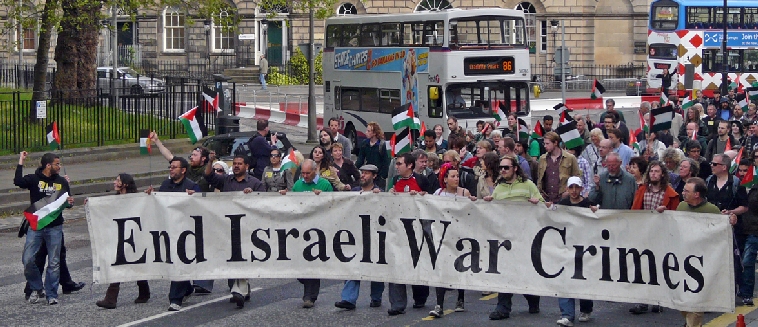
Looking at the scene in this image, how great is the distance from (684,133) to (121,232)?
39.0 feet

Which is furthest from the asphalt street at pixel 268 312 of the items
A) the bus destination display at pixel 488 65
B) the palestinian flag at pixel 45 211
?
the bus destination display at pixel 488 65

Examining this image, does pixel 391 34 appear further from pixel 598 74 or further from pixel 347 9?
pixel 598 74

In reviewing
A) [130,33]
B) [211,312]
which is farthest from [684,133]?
[130,33]

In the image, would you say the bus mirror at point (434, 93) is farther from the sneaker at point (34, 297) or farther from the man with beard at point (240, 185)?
the sneaker at point (34, 297)

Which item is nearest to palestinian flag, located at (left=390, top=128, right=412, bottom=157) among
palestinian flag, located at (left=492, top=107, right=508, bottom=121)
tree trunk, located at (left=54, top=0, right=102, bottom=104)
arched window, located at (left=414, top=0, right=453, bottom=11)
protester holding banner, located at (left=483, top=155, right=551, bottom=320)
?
protester holding banner, located at (left=483, top=155, right=551, bottom=320)

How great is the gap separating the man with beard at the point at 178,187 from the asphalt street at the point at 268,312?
11cm

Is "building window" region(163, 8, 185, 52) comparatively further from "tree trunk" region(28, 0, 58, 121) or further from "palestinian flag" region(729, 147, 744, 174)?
"palestinian flag" region(729, 147, 744, 174)

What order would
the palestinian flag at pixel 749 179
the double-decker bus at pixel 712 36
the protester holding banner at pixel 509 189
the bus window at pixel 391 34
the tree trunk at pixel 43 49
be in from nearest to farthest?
1. the protester holding banner at pixel 509 189
2. the palestinian flag at pixel 749 179
3. the tree trunk at pixel 43 49
4. the bus window at pixel 391 34
5. the double-decker bus at pixel 712 36

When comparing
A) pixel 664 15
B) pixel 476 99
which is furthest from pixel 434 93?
pixel 664 15

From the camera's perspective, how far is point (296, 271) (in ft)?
35.2

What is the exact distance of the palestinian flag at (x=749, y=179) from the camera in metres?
11.4

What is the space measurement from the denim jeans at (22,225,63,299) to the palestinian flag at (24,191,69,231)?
0.11 metres

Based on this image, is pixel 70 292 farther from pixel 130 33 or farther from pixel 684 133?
pixel 130 33

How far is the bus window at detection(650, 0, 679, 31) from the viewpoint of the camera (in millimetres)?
42594
